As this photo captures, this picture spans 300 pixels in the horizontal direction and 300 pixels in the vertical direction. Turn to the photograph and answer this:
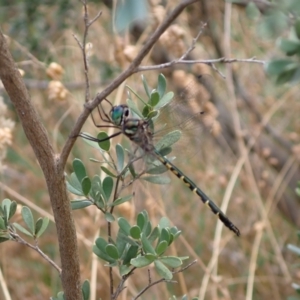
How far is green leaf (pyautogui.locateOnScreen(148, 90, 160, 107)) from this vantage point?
2.04 ft

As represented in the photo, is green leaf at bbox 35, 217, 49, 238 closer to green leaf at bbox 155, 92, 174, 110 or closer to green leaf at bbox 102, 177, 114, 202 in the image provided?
green leaf at bbox 102, 177, 114, 202

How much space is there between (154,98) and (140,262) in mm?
176

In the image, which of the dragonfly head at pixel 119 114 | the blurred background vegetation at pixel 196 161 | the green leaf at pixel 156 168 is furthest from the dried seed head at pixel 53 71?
the green leaf at pixel 156 168

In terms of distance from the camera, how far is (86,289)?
0.63m

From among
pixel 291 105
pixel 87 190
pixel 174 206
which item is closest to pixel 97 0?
pixel 174 206

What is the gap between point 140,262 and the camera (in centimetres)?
59

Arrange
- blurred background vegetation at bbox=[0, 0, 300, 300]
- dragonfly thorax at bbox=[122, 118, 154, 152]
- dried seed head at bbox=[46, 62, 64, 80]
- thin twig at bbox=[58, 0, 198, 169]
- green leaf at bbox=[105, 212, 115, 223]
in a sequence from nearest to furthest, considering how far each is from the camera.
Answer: thin twig at bbox=[58, 0, 198, 169] < green leaf at bbox=[105, 212, 115, 223] < dragonfly thorax at bbox=[122, 118, 154, 152] < dried seed head at bbox=[46, 62, 64, 80] < blurred background vegetation at bbox=[0, 0, 300, 300]

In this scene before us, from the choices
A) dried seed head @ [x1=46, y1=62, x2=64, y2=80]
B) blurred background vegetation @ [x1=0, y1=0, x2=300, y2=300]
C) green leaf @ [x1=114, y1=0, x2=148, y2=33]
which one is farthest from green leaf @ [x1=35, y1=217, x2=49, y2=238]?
blurred background vegetation @ [x1=0, y1=0, x2=300, y2=300]

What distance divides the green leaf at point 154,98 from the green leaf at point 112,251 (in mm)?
159

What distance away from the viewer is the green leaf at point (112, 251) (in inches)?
23.3

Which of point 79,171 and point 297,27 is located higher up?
point 297,27

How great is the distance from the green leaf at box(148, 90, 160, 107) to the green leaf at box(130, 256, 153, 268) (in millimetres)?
166

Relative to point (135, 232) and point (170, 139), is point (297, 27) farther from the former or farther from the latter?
point (135, 232)

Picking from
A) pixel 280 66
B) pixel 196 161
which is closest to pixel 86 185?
pixel 280 66
